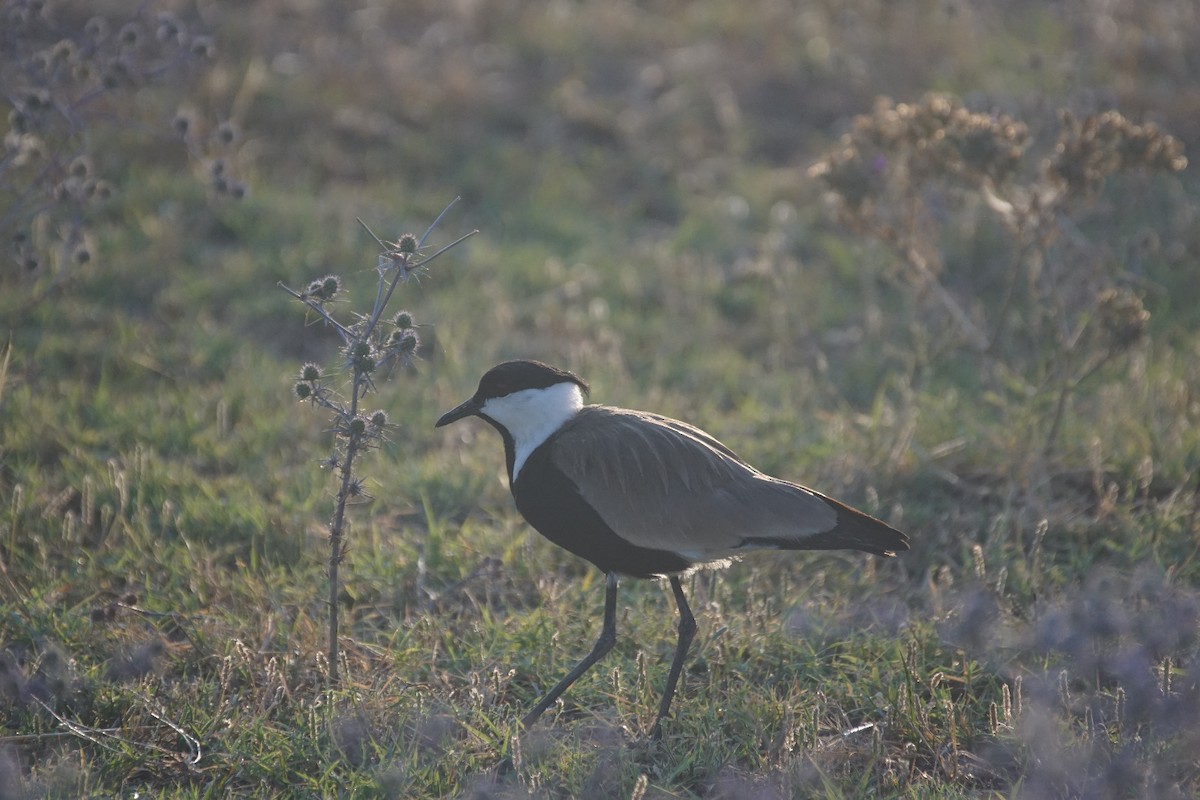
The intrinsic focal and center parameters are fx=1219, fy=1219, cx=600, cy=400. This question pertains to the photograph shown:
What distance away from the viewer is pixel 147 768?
330 cm

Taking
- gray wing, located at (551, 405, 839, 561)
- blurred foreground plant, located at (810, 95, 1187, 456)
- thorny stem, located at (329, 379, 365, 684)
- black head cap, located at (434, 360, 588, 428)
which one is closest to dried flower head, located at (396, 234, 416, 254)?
thorny stem, located at (329, 379, 365, 684)

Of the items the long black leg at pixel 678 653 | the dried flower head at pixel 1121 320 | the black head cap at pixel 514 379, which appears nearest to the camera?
the long black leg at pixel 678 653

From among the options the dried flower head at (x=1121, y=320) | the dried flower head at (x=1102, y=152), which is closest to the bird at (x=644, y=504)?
the dried flower head at (x=1121, y=320)

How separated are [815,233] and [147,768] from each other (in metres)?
4.98

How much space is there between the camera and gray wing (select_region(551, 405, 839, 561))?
138 inches

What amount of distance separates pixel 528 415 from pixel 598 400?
169 cm

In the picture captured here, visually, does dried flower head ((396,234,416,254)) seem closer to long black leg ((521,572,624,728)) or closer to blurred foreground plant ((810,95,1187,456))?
long black leg ((521,572,624,728))

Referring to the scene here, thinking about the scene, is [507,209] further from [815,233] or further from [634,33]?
[634,33]

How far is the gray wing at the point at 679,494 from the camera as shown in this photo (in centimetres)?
349

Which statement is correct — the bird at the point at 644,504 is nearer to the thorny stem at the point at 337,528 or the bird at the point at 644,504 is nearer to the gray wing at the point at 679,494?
the gray wing at the point at 679,494

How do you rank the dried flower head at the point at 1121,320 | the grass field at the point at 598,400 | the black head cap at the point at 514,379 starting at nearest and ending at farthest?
the grass field at the point at 598,400 → the black head cap at the point at 514,379 → the dried flower head at the point at 1121,320

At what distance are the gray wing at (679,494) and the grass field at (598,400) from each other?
393mm

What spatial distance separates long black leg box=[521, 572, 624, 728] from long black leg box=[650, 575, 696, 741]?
0.03 meters

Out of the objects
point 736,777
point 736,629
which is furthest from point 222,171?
point 736,777
